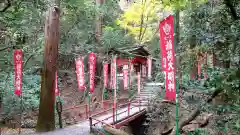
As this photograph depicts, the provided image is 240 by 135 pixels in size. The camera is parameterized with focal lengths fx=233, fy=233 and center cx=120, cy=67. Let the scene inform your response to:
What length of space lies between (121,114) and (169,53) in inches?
350

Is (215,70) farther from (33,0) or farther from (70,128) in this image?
(70,128)

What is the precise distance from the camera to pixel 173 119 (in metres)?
11.4

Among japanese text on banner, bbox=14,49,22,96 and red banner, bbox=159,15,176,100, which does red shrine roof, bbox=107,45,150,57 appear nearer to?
japanese text on banner, bbox=14,49,22,96

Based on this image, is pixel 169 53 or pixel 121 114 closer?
pixel 169 53

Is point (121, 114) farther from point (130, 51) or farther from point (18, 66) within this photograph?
point (130, 51)

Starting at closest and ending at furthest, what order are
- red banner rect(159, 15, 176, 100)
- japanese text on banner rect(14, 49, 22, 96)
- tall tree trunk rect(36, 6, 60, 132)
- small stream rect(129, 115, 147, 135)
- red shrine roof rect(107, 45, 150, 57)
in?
red banner rect(159, 15, 176, 100) < japanese text on banner rect(14, 49, 22, 96) < tall tree trunk rect(36, 6, 60, 132) < small stream rect(129, 115, 147, 135) < red shrine roof rect(107, 45, 150, 57)

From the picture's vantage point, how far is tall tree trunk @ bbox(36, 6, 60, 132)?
9.62m

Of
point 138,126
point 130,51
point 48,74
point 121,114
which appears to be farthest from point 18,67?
point 130,51

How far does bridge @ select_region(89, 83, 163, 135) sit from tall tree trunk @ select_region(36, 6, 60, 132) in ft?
6.16

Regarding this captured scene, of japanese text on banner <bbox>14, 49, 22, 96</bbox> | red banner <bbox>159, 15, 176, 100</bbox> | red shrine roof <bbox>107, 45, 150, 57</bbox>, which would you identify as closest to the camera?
red banner <bbox>159, 15, 176, 100</bbox>

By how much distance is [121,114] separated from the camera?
13.7 m

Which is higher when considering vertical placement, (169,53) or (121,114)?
(169,53)

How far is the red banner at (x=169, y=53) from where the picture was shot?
206 inches

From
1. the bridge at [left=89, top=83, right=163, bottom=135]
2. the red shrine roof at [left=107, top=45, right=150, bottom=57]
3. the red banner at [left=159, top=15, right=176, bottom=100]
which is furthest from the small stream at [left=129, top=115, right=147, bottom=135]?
the red banner at [left=159, top=15, right=176, bottom=100]
